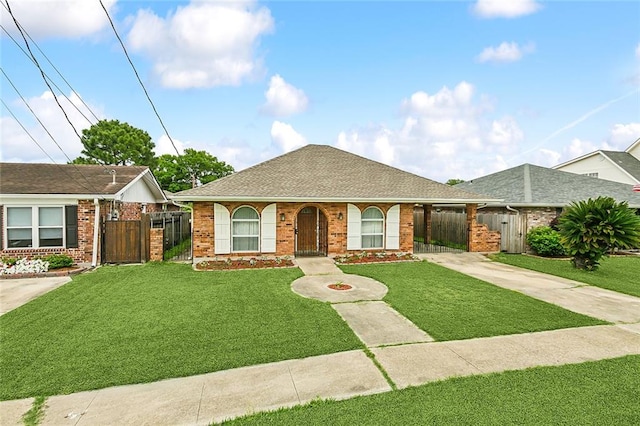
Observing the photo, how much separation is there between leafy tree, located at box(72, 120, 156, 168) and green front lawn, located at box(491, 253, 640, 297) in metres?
38.7

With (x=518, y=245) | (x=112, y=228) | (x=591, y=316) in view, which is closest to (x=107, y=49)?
(x=112, y=228)

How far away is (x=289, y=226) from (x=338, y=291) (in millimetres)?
4668

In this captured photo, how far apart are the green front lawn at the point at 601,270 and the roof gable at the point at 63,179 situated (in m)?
14.9

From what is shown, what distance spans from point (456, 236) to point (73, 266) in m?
15.7

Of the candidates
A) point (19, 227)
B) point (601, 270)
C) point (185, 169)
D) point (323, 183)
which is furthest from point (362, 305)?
point (185, 169)

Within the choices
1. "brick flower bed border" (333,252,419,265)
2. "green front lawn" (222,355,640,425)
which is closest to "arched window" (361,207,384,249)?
"brick flower bed border" (333,252,419,265)

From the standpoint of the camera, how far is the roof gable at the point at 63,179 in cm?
1110

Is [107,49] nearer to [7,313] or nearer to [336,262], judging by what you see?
[7,313]

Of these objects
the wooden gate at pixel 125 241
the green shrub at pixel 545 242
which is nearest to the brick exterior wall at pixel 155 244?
the wooden gate at pixel 125 241

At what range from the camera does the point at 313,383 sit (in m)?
4.05

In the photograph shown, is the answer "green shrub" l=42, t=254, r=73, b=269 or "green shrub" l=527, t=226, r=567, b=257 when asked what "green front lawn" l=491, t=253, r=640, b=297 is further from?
"green shrub" l=42, t=254, r=73, b=269

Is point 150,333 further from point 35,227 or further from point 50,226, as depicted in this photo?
point 35,227

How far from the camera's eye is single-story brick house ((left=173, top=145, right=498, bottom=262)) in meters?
11.8

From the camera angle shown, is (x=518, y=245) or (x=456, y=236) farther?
(x=456, y=236)
